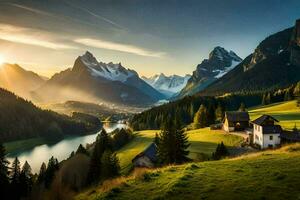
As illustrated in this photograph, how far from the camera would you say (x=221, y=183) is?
22.6m

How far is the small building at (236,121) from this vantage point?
107 meters

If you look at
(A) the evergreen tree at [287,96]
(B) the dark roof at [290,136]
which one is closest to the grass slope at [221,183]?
(B) the dark roof at [290,136]

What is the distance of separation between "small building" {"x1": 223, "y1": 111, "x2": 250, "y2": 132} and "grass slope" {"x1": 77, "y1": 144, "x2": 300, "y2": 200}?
78781 millimetres

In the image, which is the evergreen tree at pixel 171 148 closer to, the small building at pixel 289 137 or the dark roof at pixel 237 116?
the small building at pixel 289 137

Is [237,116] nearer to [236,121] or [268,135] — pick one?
[236,121]

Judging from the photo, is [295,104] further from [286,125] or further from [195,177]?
[195,177]

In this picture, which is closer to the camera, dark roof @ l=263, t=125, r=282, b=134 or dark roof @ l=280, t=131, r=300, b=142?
dark roof @ l=280, t=131, r=300, b=142

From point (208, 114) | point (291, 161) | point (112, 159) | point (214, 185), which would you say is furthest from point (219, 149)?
point (208, 114)

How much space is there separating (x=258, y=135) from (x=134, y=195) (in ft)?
212

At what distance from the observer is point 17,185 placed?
237 feet

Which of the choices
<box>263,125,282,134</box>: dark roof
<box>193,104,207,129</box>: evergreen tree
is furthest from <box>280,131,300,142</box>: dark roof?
<box>193,104,207,129</box>: evergreen tree

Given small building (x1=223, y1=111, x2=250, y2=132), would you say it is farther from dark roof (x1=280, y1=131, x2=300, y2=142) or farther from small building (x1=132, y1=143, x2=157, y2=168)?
small building (x1=132, y1=143, x2=157, y2=168)

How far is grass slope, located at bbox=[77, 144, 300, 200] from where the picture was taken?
20.2 meters

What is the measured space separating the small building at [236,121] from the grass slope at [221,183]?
258 ft
